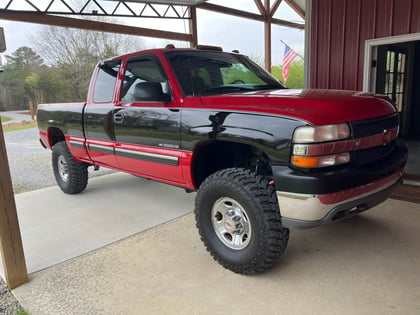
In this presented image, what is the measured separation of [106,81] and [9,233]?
228cm

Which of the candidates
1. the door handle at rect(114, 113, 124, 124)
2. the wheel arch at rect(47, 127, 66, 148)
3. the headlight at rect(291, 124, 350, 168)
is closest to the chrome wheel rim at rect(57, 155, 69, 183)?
the wheel arch at rect(47, 127, 66, 148)

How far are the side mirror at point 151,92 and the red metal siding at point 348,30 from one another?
3.41 metres

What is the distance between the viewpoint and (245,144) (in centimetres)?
273

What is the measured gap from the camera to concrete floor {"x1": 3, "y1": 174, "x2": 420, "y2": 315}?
2377mm

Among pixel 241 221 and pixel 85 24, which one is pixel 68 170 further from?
pixel 85 24

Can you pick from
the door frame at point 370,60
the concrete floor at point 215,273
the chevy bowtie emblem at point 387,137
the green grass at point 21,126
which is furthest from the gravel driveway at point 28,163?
the chevy bowtie emblem at point 387,137

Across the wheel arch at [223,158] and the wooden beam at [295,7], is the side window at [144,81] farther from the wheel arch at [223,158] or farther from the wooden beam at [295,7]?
the wooden beam at [295,7]

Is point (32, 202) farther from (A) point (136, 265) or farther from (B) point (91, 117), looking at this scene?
(A) point (136, 265)

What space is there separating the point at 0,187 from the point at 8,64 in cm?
967

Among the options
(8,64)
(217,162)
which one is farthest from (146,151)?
(8,64)

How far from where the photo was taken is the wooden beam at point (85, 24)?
655cm

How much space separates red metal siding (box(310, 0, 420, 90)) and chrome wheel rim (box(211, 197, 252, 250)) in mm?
3590

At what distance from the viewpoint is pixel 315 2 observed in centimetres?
543

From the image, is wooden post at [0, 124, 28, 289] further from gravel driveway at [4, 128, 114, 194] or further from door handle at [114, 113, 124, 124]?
gravel driveway at [4, 128, 114, 194]
